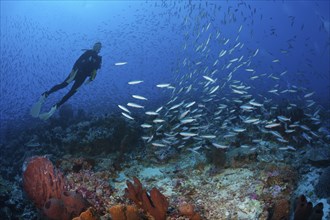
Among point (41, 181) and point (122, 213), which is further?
point (41, 181)

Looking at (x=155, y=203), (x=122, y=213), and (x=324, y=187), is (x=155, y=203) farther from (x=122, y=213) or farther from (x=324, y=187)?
(x=324, y=187)

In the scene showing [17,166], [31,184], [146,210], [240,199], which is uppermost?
[31,184]

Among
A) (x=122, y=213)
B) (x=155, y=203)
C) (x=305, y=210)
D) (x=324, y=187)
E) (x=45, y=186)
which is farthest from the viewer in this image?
(x=324, y=187)

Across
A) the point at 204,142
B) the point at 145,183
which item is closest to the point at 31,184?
the point at 145,183

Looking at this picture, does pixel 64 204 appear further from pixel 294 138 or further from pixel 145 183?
pixel 294 138

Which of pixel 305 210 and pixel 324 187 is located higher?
pixel 305 210

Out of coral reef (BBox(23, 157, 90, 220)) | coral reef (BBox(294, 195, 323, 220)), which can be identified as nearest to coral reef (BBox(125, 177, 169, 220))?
coral reef (BBox(23, 157, 90, 220))

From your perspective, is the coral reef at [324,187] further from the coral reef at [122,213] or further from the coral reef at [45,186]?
the coral reef at [45,186]

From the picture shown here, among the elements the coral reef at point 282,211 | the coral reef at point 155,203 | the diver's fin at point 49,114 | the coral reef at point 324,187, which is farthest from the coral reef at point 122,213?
the diver's fin at point 49,114

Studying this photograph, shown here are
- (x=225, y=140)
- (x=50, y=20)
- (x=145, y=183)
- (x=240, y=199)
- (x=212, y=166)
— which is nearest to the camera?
(x=240, y=199)

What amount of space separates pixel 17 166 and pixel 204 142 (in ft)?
27.4

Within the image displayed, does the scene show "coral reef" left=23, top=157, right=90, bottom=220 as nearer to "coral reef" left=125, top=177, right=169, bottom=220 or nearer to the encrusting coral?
the encrusting coral

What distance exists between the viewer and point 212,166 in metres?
8.42

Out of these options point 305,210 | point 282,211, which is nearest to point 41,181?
point 282,211
